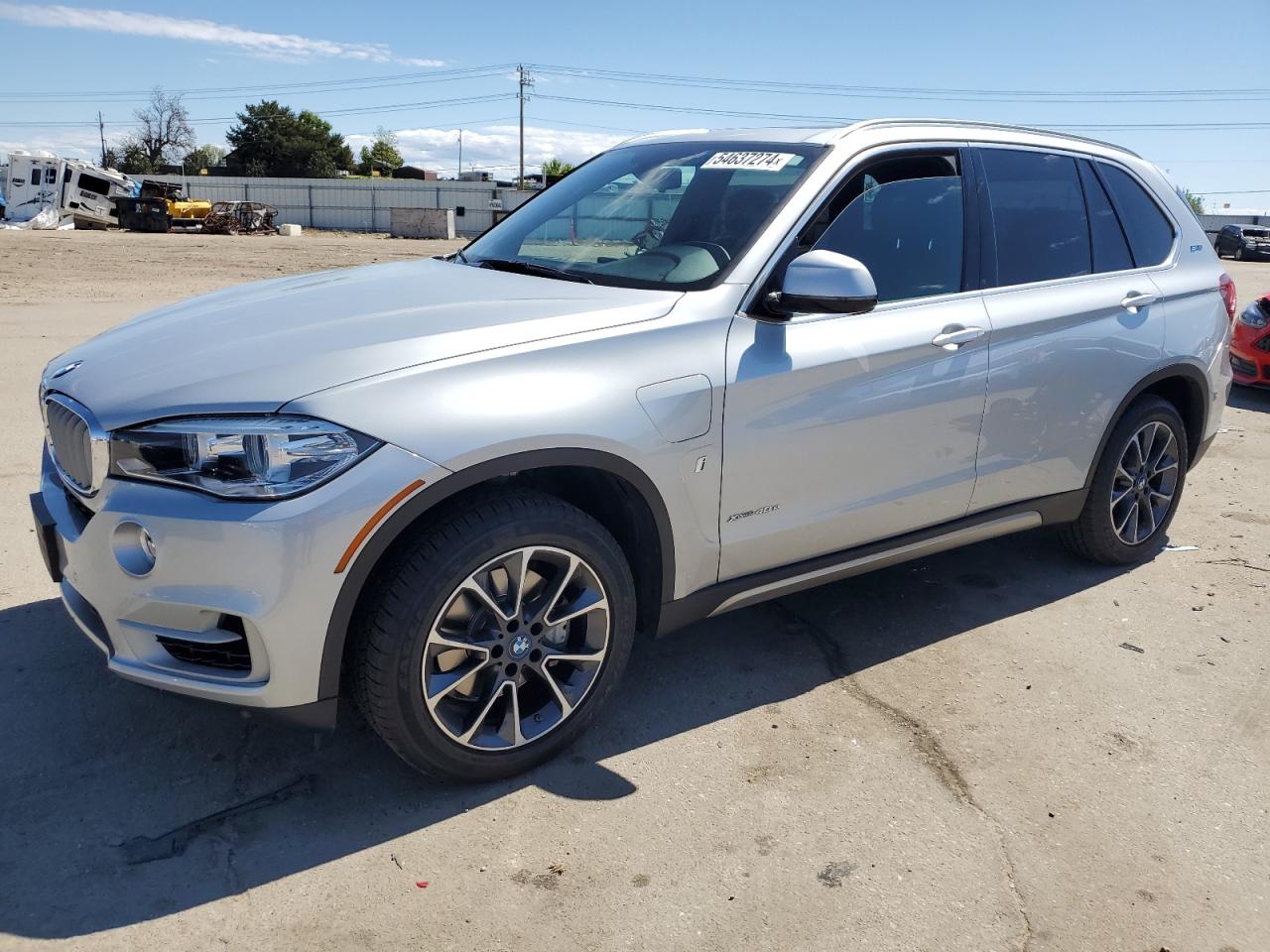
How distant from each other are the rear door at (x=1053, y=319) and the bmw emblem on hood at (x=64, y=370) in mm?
3028

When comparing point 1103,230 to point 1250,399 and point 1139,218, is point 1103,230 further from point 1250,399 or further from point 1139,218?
point 1250,399

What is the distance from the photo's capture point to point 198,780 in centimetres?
299

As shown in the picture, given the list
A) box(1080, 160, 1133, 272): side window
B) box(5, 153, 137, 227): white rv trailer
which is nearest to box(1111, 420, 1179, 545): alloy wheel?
box(1080, 160, 1133, 272): side window

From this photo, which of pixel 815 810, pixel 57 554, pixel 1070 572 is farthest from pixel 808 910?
pixel 1070 572

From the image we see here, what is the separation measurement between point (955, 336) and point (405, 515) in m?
2.10

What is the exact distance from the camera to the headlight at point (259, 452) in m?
2.51

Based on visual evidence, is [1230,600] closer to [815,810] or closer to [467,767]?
[815,810]

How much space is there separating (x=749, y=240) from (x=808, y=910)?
1.97 meters

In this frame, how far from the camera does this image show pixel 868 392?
3459 mm

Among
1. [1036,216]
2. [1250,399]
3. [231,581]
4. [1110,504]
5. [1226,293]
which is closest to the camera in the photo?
[231,581]

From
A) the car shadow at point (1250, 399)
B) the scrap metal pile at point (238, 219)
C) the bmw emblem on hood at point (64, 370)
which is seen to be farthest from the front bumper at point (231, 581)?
the scrap metal pile at point (238, 219)

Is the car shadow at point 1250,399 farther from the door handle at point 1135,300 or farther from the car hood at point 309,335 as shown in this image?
the car hood at point 309,335

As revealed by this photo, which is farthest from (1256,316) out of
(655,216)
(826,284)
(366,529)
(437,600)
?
(366,529)

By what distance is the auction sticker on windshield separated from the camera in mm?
3635
